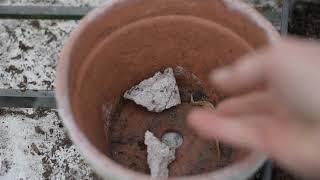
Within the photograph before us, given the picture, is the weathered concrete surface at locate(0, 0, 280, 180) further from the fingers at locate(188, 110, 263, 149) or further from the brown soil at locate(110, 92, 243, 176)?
the fingers at locate(188, 110, 263, 149)

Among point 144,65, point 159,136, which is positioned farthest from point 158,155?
point 144,65

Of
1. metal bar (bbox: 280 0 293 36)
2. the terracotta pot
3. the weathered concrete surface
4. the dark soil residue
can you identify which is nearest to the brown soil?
the terracotta pot

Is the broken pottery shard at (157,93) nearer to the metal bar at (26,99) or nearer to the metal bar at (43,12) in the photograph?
the metal bar at (26,99)

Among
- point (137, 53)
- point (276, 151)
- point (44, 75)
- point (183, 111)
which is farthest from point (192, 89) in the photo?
point (276, 151)

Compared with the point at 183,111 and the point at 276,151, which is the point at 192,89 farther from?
the point at 276,151

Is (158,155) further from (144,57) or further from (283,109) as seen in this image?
(283,109)

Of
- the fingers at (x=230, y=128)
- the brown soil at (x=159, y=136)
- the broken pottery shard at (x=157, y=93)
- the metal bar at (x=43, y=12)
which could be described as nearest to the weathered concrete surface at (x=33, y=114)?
the metal bar at (x=43, y=12)
